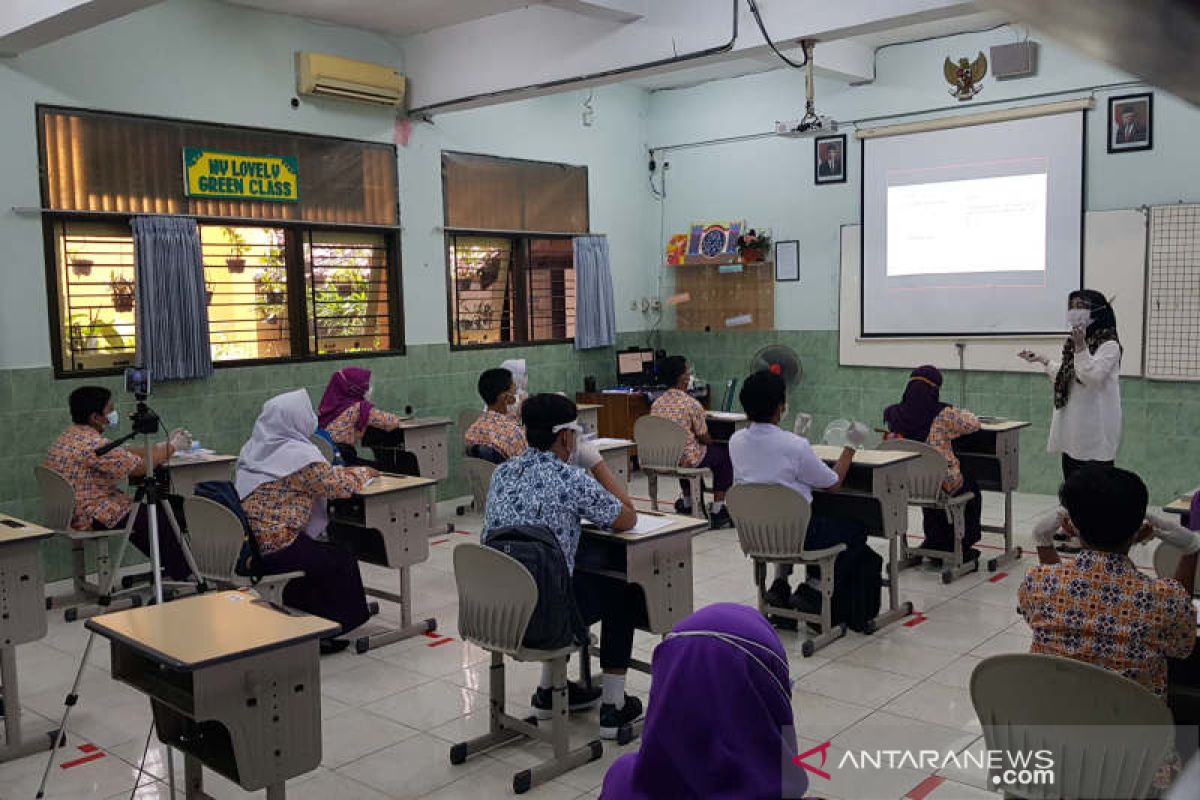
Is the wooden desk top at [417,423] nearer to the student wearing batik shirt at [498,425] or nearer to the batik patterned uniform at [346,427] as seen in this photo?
the batik patterned uniform at [346,427]

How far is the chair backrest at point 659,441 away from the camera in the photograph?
6.84m

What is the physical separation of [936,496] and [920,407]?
1.62 ft

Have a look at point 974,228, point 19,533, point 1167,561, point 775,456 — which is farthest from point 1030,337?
point 19,533

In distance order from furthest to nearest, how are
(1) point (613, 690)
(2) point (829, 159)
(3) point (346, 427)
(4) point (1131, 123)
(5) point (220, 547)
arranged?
1. (2) point (829, 159)
2. (4) point (1131, 123)
3. (3) point (346, 427)
4. (5) point (220, 547)
5. (1) point (613, 690)

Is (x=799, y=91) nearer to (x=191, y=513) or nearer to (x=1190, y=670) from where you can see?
(x=191, y=513)

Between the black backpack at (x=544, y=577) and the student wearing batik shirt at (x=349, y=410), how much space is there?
11.6ft

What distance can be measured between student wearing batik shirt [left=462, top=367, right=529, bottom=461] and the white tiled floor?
99 centimetres

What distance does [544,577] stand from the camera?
3.23 metres

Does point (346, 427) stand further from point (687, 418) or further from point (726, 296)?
point (726, 296)

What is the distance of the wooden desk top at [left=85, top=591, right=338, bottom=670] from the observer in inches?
98.0

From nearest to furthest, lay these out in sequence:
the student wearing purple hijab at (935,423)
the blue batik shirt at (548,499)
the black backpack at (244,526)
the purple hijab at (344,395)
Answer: the blue batik shirt at (548,499) → the black backpack at (244,526) → the student wearing purple hijab at (935,423) → the purple hijab at (344,395)

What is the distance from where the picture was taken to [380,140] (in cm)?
773

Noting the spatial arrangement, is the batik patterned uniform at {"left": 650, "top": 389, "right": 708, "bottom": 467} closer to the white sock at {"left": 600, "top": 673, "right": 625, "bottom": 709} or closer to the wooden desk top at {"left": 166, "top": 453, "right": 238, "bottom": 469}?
the wooden desk top at {"left": 166, "top": 453, "right": 238, "bottom": 469}

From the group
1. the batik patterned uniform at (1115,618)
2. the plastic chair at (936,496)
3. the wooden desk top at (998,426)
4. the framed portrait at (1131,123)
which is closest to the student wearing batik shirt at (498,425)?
the plastic chair at (936,496)
